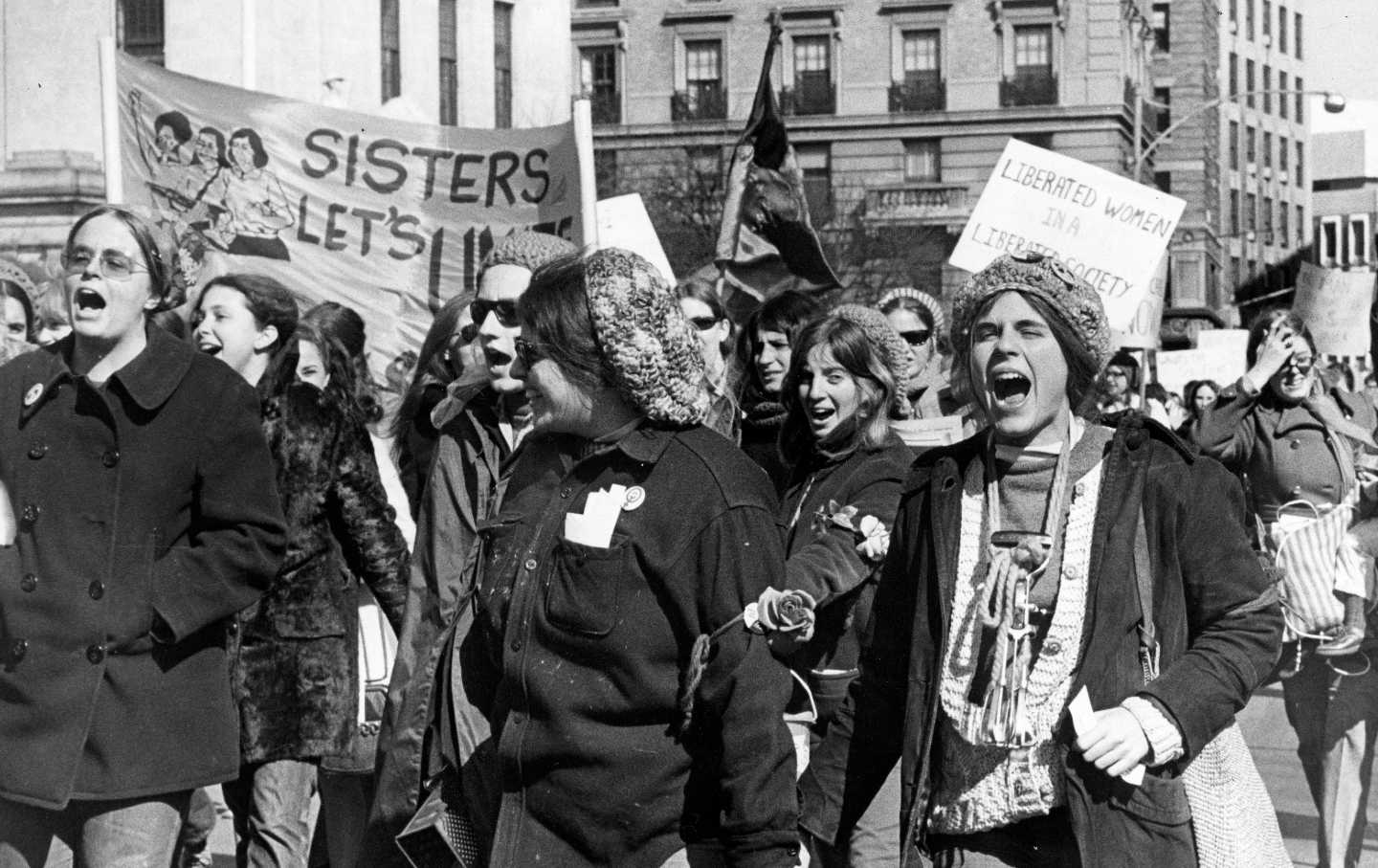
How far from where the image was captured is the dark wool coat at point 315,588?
605 centimetres

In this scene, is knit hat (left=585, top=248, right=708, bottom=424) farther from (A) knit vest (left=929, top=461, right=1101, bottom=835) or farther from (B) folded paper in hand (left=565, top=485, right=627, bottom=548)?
(A) knit vest (left=929, top=461, right=1101, bottom=835)

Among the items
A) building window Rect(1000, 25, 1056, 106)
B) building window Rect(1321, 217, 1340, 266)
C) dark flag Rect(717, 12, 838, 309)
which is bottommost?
dark flag Rect(717, 12, 838, 309)

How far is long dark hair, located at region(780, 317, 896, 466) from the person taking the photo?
6016 mm

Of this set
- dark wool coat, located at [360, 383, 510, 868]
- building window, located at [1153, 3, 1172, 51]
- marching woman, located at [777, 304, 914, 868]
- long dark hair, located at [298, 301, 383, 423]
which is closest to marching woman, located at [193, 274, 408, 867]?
long dark hair, located at [298, 301, 383, 423]

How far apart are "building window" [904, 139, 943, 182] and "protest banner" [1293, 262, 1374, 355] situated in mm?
40415

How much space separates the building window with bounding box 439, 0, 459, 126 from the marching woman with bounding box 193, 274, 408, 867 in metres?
25.5

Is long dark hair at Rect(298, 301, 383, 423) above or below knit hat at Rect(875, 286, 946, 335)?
below

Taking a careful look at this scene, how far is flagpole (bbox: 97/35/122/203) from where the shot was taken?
9.47 m

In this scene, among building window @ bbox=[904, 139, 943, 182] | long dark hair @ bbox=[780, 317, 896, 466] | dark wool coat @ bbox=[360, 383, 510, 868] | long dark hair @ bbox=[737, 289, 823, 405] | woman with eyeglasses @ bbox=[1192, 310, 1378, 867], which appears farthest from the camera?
building window @ bbox=[904, 139, 943, 182]

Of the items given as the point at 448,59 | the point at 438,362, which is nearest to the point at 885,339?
the point at 438,362

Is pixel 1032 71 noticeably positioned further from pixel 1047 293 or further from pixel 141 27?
pixel 1047 293

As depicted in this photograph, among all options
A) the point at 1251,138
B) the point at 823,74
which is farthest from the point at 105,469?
the point at 1251,138

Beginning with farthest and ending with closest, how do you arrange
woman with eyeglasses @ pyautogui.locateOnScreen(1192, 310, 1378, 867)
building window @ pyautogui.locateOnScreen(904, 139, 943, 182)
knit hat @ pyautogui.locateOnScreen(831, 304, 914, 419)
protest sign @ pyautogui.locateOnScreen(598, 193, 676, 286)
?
1. building window @ pyautogui.locateOnScreen(904, 139, 943, 182)
2. protest sign @ pyautogui.locateOnScreen(598, 193, 676, 286)
3. woman with eyeglasses @ pyautogui.locateOnScreen(1192, 310, 1378, 867)
4. knit hat @ pyautogui.locateOnScreen(831, 304, 914, 419)

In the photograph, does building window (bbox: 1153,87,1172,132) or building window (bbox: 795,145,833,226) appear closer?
building window (bbox: 795,145,833,226)
